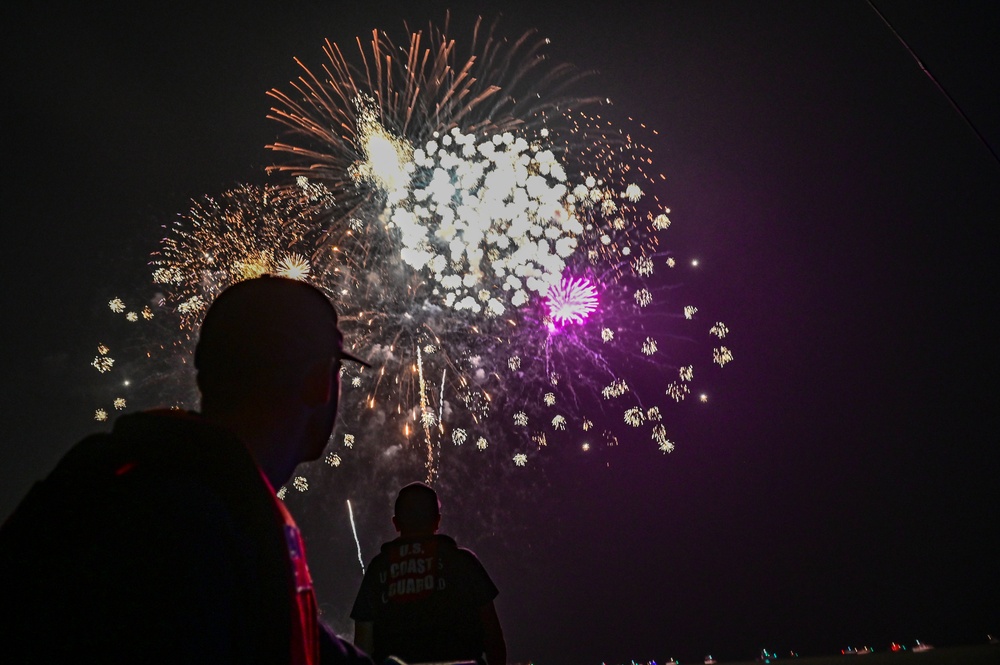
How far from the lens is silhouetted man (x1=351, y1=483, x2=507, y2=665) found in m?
4.13

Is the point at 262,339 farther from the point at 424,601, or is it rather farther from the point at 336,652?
the point at 424,601

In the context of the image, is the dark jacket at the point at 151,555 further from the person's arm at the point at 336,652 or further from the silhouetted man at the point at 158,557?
the person's arm at the point at 336,652

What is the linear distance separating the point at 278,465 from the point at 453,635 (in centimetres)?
329

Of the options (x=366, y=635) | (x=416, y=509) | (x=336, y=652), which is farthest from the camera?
(x=416, y=509)

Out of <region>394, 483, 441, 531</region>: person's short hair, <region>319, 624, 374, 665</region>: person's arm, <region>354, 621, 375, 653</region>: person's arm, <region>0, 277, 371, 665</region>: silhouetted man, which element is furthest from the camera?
<region>394, 483, 441, 531</region>: person's short hair

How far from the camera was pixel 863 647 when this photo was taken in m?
21.9

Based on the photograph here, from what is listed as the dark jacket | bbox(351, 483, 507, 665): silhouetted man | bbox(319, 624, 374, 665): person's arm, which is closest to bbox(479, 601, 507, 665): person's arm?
bbox(351, 483, 507, 665): silhouetted man

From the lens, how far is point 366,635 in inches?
171

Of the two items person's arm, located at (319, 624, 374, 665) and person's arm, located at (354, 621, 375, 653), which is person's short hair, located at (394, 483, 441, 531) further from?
person's arm, located at (319, 624, 374, 665)

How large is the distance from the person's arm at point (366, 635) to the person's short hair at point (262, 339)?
344cm

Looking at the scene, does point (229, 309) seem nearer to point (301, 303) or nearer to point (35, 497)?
point (301, 303)

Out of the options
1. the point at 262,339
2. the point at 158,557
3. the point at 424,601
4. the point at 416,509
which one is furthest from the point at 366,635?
the point at 158,557

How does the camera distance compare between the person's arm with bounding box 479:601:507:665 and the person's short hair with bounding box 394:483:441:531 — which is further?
the person's short hair with bounding box 394:483:441:531

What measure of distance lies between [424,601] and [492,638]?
1.79 feet
